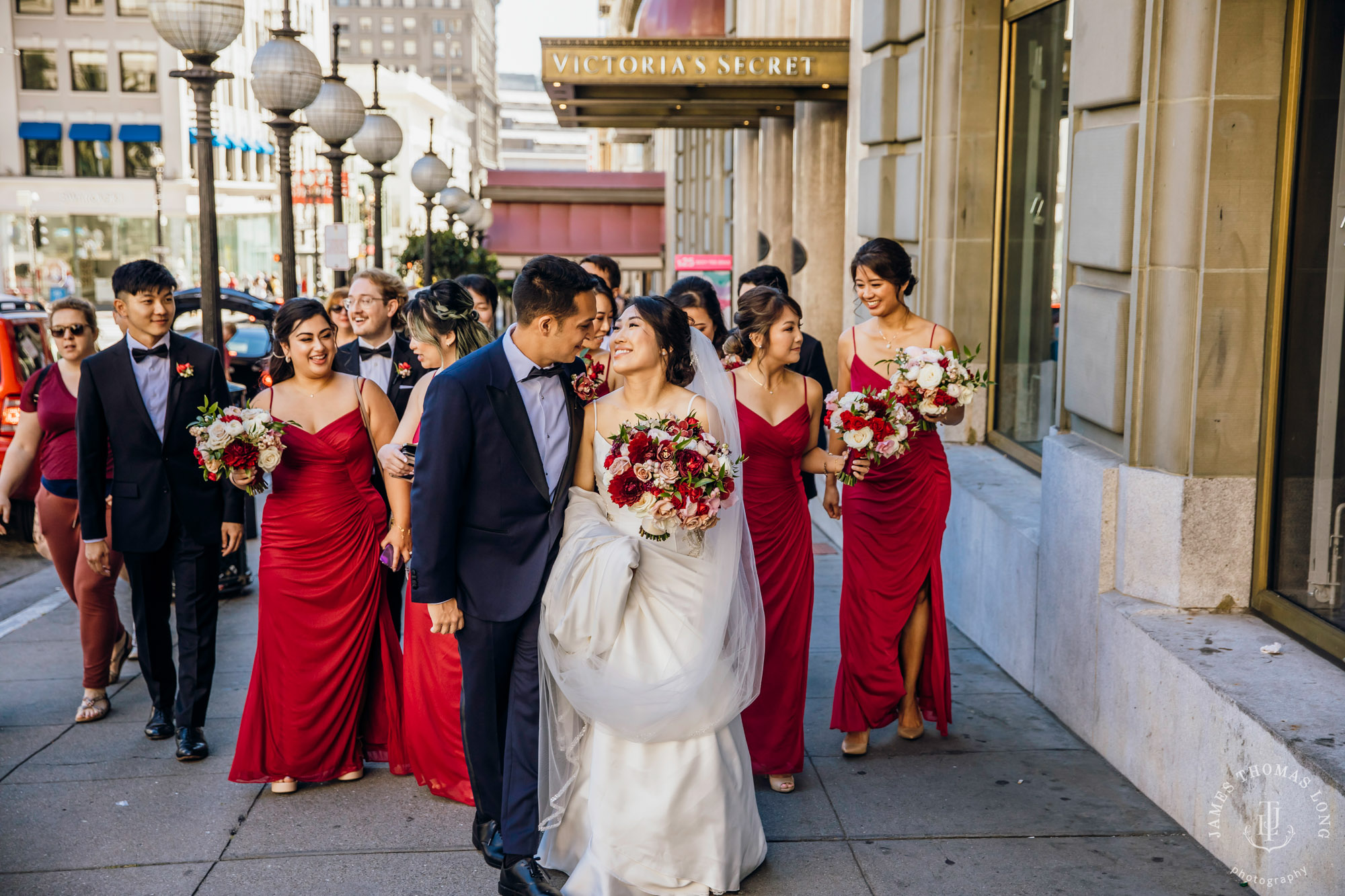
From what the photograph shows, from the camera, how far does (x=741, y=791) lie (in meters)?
4.66

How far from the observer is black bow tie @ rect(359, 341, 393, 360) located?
714 centimetres

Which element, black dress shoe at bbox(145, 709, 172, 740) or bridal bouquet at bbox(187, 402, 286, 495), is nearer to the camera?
bridal bouquet at bbox(187, 402, 286, 495)

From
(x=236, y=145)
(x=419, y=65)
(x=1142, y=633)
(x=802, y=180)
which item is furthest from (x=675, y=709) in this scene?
(x=419, y=65)

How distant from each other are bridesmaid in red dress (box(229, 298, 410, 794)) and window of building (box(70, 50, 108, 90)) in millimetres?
65499

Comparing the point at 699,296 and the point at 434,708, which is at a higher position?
the point at 699,296

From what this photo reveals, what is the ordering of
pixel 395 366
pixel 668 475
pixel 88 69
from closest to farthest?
pixel 668 475 → pixel 395 366 → pixel 88 69

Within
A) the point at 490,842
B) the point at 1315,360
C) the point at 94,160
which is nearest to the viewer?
the point at 490,842

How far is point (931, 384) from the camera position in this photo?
5.71m

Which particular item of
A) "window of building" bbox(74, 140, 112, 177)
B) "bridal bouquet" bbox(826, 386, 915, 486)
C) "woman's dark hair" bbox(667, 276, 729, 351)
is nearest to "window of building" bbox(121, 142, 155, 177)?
"window of building" bbox(74, 140, 112, 177)

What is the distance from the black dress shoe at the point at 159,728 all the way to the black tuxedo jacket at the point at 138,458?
0.86m

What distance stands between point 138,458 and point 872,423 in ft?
11.0

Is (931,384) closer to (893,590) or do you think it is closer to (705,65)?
(893,590)

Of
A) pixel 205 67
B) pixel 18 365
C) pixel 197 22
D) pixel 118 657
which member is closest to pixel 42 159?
pixel 18 365

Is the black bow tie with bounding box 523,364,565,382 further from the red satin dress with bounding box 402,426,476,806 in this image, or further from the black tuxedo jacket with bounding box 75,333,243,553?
the black tuxedo jacket with bounding box 75,333,243,553
